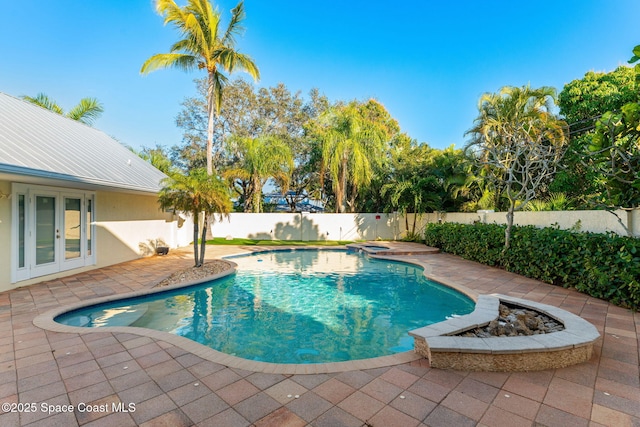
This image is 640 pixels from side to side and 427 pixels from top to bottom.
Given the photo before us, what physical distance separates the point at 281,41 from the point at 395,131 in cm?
1241

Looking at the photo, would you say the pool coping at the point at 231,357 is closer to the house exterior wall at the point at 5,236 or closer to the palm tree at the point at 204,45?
the house exterior wall at the point at 5,236

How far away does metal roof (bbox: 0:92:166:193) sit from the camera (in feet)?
19.8

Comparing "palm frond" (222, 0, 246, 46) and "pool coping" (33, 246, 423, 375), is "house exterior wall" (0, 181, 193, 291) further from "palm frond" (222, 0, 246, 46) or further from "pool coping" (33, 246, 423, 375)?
"palm frond" (222, 0, 246, 46)

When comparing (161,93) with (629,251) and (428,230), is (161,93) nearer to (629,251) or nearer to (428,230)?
(428,230)

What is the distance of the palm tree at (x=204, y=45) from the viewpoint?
1203cm

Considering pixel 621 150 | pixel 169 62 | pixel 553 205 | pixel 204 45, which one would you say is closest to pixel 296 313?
pixel 621 150

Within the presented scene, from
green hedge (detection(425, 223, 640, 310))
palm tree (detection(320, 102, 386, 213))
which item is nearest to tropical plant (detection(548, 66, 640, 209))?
green hedge (detection(425, 223, 640, 310))

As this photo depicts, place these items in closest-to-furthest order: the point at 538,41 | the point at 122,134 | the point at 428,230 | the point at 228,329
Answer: the point at 228,329 → the point at 538,41 → the point at 428,230 → the point at 122,134

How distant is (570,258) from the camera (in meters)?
7.16

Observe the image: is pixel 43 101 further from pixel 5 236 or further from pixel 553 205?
pixel 553 205

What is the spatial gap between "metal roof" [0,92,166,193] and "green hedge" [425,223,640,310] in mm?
11466

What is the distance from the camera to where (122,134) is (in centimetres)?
2400

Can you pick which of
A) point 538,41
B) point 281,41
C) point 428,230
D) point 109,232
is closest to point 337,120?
point 281,41

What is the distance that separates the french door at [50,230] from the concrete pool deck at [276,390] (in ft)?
12.5
